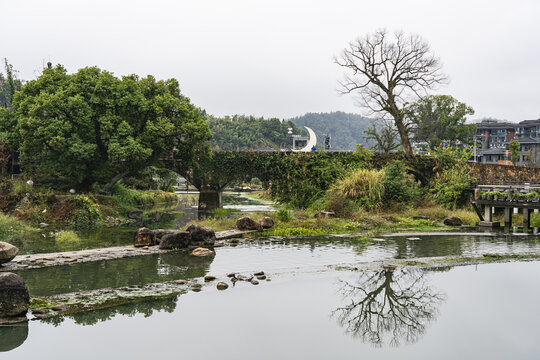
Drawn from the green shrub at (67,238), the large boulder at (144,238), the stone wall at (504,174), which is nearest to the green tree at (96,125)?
the green shrub at (67,238)

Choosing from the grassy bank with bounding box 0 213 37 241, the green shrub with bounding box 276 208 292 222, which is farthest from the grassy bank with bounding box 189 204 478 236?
the grassy bank with bounding box 0 213 37 241

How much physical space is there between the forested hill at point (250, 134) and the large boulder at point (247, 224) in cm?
8274

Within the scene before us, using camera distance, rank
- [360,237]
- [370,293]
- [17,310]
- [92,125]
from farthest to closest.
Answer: [92,125] < [360,237] < [370,293] < [17,310]

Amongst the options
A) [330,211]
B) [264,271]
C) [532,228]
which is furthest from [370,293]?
[532,228]

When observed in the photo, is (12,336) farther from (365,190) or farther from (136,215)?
(136,215)

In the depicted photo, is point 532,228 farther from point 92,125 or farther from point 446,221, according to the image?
point 92,125

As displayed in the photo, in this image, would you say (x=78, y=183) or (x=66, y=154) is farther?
(x=78, y=183)

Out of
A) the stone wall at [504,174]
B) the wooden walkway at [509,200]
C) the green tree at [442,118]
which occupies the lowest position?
the wooden walkway at [509,200]

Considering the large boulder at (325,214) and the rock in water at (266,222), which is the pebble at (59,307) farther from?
the large boulder at (325,214)

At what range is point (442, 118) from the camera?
7556cm

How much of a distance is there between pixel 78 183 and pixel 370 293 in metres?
26.3

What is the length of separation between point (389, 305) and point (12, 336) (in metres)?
9.54

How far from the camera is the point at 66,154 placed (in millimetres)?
30859

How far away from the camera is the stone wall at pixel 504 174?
1496 inches
